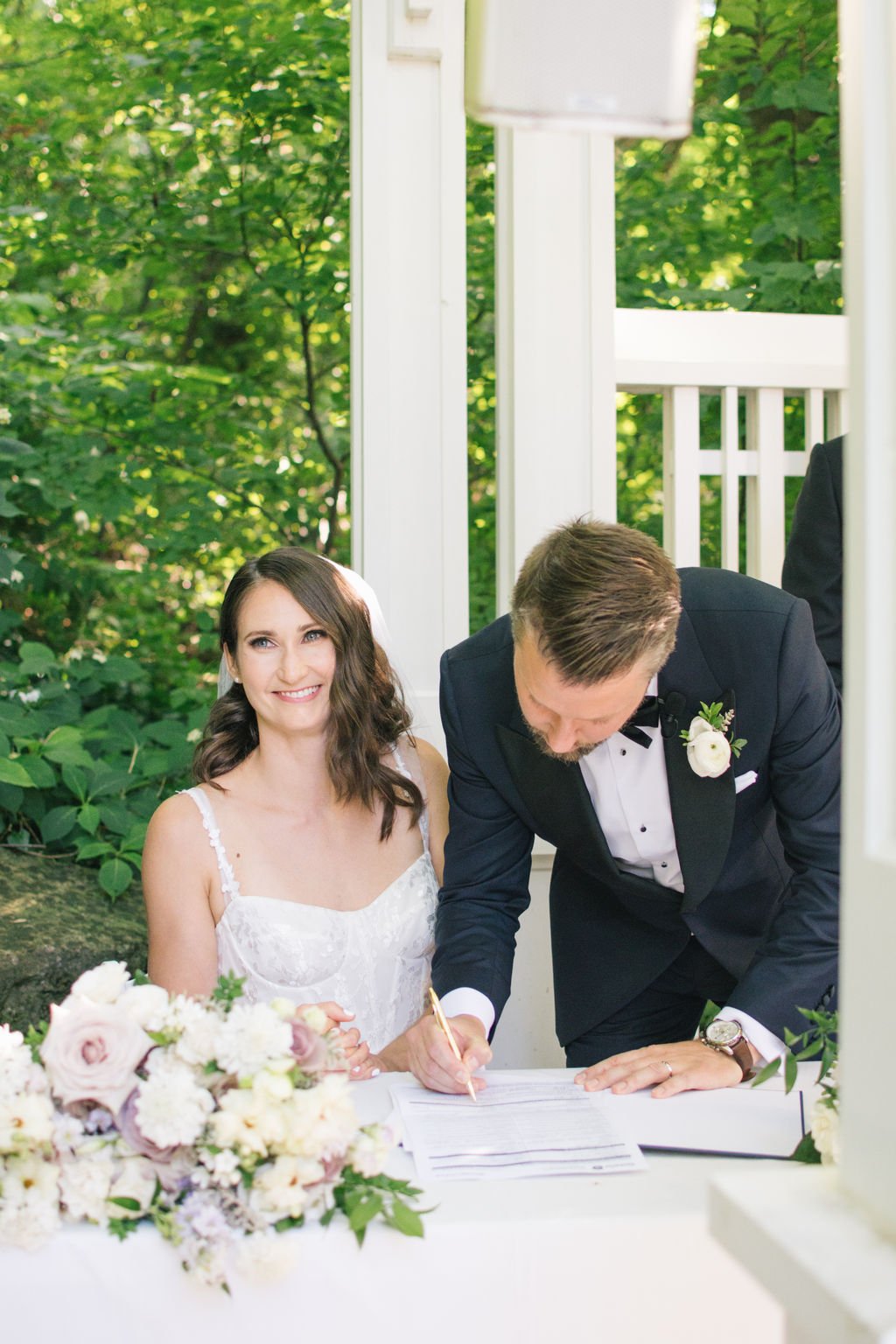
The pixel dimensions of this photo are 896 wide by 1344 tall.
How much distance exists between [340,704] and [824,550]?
1015 mm

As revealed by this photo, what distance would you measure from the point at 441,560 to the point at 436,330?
529 mm

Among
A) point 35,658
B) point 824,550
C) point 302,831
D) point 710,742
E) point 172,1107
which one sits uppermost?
point 824,550

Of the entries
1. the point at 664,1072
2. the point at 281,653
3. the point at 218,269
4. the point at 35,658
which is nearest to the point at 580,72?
the point at 664,1072

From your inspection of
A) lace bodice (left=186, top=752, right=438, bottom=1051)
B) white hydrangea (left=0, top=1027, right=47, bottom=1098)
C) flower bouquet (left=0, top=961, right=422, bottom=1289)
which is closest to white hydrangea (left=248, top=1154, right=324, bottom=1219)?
flower bouquet (left=0, top=961, right=422, bottom=1289)

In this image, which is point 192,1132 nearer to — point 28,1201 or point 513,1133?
point 28,1201

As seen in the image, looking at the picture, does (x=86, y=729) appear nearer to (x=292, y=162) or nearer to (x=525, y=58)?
(x=292, y=162)

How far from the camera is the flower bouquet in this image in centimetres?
135

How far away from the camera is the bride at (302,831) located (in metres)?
2.61

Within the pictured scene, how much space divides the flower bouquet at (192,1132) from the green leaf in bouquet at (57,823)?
2.20 metres

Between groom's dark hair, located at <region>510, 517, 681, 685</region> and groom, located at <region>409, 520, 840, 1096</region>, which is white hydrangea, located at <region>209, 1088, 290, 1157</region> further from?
groom's dark hair, located at <region>510, 517, 681, 685</region>

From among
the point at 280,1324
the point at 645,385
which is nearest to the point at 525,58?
the point at 280,1324

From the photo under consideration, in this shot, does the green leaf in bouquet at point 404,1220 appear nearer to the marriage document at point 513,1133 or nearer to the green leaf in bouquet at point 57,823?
the marriage document at point 513,1133

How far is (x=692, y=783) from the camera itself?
2.30 m

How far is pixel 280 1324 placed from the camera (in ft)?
4.54
